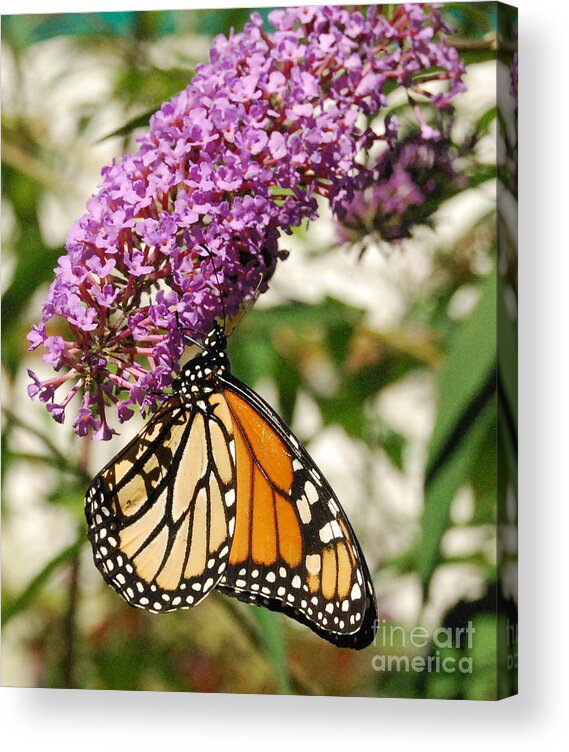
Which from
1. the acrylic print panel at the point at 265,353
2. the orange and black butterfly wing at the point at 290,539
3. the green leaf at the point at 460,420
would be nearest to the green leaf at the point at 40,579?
the acrylic print panel at the point at 265,353

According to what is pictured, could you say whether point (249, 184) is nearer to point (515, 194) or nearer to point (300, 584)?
point (515, 194)

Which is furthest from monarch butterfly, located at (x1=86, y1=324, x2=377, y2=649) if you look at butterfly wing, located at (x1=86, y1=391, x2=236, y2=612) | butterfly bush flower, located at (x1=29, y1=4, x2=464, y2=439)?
butterfly bush flower, located at (x1=29, y1=4, x2=464, y2=439)

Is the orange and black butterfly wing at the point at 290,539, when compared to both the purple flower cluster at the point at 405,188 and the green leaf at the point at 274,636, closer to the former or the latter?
the green leaf at the point at 274,636

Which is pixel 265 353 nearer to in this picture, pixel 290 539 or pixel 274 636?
pixel 290 539

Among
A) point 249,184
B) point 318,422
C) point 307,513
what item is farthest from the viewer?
point 318,422

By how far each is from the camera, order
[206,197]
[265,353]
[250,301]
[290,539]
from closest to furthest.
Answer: [206,197] → [290,539] → [250,301] → [265,353]

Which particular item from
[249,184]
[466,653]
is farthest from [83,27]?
[466,653]

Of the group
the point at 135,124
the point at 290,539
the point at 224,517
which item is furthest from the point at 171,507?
the point at 135,124

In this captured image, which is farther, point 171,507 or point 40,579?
point 40,579
